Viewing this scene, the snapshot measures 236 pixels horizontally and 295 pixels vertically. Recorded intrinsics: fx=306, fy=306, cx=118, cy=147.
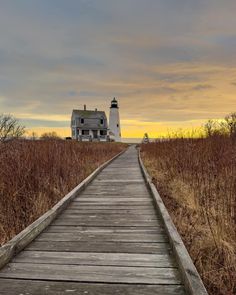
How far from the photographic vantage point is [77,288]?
2.54 metres

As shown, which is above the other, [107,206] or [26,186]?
[26,186]

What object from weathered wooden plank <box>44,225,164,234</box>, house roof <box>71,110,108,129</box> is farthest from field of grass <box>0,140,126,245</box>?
house roof <box>71,110,108,129</box>

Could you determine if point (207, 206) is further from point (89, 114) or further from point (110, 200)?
point (89, 114)

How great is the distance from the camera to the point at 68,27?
45.6ft

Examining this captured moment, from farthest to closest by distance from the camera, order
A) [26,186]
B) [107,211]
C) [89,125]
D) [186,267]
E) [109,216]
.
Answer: [89,125], [26,186], [107,211], [109,216], [186,267]

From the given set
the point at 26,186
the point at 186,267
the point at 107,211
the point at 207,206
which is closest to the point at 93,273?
the point at 186,267

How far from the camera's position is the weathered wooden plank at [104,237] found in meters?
3.72

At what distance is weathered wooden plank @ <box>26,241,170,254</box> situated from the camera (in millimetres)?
3381

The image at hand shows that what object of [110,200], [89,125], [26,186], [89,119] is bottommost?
[110,200]

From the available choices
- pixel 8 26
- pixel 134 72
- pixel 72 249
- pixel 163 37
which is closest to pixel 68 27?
pixel 8 26

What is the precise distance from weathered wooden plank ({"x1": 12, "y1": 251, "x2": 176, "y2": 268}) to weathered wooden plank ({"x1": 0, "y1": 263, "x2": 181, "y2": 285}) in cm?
9

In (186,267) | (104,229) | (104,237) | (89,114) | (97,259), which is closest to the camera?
(186,267)

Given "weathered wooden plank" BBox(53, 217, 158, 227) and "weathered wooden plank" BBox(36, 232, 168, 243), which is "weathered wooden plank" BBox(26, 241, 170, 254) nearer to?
Answer: "weathered wooden plank" BBox(36, 232, 168, 243)

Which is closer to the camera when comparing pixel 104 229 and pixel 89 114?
pixel 104 229
